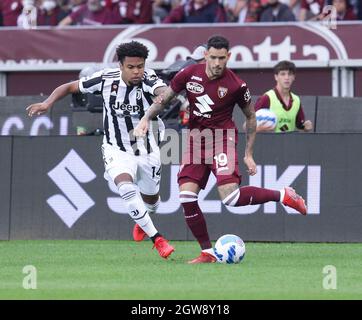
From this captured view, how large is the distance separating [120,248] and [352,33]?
601 cm

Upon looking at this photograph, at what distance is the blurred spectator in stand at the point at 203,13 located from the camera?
20031 mm

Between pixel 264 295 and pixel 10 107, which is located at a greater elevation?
pixel 10 107

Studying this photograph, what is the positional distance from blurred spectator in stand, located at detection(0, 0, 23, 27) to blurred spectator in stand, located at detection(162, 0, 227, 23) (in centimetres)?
304

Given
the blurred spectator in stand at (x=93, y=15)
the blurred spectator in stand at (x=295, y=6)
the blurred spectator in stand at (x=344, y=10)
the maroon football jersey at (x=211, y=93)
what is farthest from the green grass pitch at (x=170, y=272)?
the blurred spectator in stand at (x=93, y=15)

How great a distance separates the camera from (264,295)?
943cm

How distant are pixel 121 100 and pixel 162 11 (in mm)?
8982

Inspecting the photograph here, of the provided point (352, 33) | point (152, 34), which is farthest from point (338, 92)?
point (152, 34)

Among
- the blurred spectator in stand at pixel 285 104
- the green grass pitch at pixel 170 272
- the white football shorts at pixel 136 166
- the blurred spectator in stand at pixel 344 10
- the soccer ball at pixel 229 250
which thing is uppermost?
the blurred spectator in stand at pixel 344 10

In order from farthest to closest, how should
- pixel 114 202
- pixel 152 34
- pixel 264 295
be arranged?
pixel 152 34, pixel 114 202, pixel 264 295

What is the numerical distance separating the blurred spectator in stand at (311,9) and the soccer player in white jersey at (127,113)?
6953 millimetres

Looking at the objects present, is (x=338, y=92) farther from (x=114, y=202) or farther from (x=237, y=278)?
(x=237, y=278)

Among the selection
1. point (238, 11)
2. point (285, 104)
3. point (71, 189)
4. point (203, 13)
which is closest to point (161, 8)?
point (203, 13)

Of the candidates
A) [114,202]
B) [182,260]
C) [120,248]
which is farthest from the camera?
[114,202]

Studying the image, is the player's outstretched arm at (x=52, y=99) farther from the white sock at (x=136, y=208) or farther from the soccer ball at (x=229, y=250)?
the soccer ball at (x=229, y=250)
